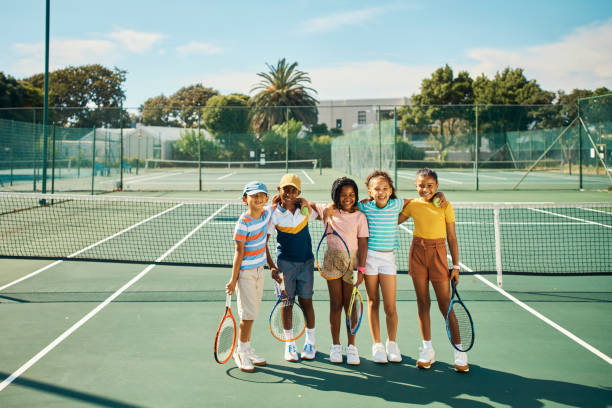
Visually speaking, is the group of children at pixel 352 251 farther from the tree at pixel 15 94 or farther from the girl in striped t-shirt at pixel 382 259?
the tree at pixel 15 94

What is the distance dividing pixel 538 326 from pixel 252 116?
2128 cm

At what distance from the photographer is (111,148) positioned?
21203 mm

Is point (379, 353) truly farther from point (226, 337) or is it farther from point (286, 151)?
point (286, 151)

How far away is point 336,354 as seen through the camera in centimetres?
409

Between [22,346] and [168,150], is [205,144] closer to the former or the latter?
[168,150]

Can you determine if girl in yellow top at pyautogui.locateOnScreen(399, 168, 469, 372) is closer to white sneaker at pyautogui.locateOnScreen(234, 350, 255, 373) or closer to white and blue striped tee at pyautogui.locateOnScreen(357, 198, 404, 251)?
white and blue striped tee at pyautogui.locateOnScreen(357, 198, 404, 251)

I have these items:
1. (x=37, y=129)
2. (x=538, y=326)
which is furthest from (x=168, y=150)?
(x=538, y=326)

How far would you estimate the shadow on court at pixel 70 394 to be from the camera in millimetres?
3412

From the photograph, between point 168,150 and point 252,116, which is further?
point 168,150

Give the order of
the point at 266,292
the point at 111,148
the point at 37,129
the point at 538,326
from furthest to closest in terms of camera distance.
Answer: the point at 111,148 → the point at 37,129 → the point at 266,292 → the point at 538,326

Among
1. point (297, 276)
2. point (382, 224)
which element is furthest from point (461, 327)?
point (297, 276)

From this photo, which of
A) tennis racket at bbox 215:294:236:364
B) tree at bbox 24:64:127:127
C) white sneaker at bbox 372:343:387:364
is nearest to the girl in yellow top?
white sneaker at bbox 372:343:387:364

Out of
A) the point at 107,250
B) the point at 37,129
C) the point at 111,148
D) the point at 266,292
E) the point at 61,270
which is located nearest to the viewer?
the point at 266,292

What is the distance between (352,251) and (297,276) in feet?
1.58
